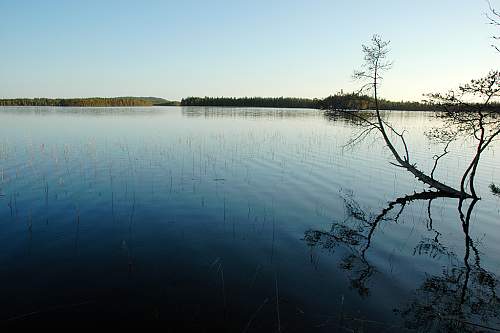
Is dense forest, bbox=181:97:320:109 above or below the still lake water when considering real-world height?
above

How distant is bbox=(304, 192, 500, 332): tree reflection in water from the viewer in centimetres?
645

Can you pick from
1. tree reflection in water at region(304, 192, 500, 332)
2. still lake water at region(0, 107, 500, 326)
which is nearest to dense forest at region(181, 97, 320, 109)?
still lake water at region(0, 107, 500, 326)

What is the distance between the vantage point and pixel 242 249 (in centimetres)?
938

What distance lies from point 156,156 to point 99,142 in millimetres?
8938

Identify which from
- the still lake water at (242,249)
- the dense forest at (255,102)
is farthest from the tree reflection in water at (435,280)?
the dense forest at (255,102)

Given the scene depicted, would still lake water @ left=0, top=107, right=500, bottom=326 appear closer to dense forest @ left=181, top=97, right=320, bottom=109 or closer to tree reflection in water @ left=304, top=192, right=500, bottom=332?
tree reflection in water @ left=304, top=192, right=500, bottom=332

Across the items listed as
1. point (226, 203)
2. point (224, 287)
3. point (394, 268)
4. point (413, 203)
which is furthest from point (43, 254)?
point (413, 203)

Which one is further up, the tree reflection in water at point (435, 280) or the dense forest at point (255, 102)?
the dense forest at point (255, 102)

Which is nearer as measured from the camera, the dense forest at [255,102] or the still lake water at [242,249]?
the still lake water at [242,249]

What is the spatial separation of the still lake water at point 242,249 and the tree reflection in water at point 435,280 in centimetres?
4

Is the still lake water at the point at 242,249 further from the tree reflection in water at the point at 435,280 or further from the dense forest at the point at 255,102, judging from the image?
the dense forest at the point at 255,102

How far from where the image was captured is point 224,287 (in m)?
7.32

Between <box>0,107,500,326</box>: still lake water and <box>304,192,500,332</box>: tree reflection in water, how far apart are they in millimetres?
38

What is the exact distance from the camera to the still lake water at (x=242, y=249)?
652cm
